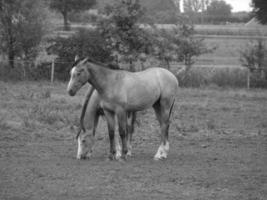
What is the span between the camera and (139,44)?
2945cm

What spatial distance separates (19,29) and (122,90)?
20.7 meters

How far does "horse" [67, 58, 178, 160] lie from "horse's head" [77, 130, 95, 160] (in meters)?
0.40

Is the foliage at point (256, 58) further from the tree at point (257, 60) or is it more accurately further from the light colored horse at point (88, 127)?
the light colored horse at point (88, 127)

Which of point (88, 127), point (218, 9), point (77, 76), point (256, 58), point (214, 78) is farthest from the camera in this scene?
point (218, 9)

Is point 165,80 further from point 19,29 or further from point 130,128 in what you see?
point 19,29

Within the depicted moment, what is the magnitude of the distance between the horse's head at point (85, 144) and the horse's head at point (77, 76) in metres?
0.95

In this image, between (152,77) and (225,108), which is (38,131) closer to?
(152,77)

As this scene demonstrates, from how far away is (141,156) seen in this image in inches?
477

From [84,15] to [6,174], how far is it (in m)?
57.2

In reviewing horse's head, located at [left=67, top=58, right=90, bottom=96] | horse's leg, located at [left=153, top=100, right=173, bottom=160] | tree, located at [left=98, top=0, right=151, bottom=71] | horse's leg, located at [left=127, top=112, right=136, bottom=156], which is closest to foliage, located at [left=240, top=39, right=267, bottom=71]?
tree, located at [left=98, top=0, right=151, bottom=71]

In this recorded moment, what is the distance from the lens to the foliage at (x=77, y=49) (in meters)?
29.2

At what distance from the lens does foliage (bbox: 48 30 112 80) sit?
95.8 feet

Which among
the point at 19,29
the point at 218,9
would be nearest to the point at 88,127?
the point at 19,29

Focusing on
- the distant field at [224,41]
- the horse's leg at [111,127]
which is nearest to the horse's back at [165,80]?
the horse's leg at [111,127]
